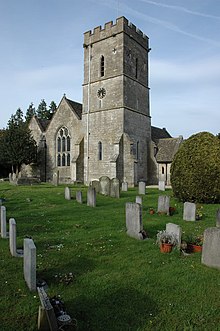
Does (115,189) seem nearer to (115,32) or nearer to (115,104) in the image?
(115,104)

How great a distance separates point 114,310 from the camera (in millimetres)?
4223

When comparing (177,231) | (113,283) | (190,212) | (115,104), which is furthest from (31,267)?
(115,104)

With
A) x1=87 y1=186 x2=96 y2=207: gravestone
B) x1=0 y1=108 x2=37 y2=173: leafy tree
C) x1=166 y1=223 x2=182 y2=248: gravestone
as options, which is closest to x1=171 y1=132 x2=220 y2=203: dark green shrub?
x1=87 y1=186 x2=96 y2=207: gravestone

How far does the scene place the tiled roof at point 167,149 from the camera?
108ft

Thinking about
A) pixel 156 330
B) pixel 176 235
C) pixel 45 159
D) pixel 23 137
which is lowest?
pixel 156 330

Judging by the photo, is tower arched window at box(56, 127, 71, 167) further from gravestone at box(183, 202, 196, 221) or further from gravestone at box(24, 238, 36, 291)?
gravestone at box(24, 238, 36, 291)

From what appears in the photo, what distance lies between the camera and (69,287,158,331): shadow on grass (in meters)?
3.85

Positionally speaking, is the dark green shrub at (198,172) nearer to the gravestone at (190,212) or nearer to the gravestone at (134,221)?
the gravestone at (190,212)

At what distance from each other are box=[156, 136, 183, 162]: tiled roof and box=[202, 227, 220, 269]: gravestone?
88.3 feet

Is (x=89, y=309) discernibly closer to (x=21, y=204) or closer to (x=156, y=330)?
(x=156, y=330)

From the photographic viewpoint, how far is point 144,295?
467 centimetres

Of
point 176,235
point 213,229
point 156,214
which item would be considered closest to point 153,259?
point 176,235

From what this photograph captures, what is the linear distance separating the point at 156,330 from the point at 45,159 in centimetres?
3455

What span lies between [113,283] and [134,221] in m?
3.09
